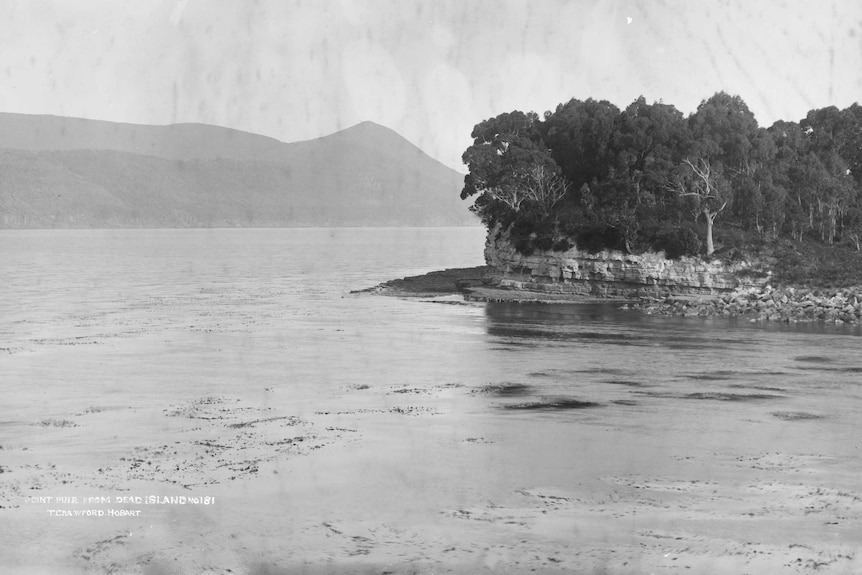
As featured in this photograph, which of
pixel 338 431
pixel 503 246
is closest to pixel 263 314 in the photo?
pixel 503 246

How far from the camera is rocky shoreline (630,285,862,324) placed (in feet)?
202

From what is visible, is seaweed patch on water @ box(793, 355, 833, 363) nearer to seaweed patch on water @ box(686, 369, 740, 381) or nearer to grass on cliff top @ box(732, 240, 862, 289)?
seaweed patch on water @ box(686, 369, 740, 381)

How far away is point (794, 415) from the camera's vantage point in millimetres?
31562

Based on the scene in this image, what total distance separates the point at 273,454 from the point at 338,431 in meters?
3.62

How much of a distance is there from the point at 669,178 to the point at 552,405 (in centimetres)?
5153

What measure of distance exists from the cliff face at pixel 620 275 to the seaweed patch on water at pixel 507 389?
129ft

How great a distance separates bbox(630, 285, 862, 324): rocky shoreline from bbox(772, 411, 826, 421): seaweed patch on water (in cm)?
3092

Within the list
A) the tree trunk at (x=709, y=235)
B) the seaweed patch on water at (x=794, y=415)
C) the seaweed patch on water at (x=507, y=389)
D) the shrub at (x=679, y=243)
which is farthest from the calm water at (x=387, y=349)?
the tree trunk at (x=709, y=235)

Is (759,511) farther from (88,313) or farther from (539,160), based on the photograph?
(539,160)

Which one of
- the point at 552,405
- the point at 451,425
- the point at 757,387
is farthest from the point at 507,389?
the point at 757,387

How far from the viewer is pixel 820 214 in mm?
85688

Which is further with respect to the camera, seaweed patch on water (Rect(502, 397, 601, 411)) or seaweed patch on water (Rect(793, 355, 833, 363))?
seaweed patch on water (Rect(793, 355, 833, 363))

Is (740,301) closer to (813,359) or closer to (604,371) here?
(813,359)

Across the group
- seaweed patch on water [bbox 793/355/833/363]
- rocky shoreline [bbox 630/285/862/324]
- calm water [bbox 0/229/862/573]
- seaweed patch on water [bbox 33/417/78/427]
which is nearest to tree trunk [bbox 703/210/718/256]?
rocky shoreline [bbox 630/285/862/324]
